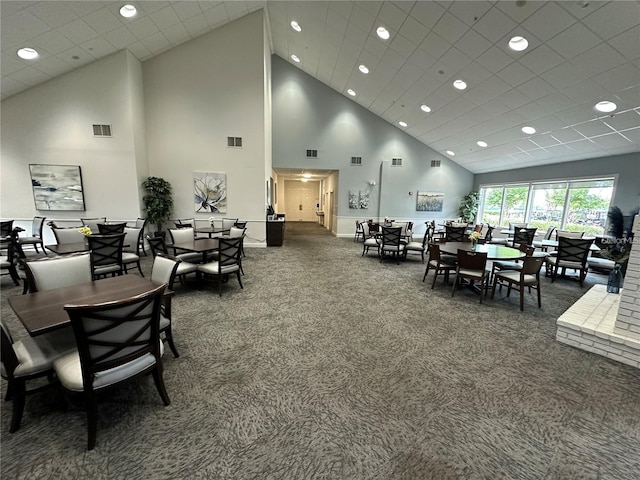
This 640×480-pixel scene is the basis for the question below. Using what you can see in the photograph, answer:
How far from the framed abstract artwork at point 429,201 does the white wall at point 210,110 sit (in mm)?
6755

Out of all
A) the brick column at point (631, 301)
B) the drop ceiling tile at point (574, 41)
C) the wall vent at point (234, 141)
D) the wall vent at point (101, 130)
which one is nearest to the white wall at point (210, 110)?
the wall vent at point (234, 141)

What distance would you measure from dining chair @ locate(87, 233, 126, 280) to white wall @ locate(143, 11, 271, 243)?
383cm

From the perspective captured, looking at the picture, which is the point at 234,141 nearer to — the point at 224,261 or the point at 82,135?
the point at 82,135

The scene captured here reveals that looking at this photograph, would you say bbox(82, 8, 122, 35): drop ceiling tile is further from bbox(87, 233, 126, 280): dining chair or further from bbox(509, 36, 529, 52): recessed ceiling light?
bbox(509, 36, 529, 52): recessed ceiling light

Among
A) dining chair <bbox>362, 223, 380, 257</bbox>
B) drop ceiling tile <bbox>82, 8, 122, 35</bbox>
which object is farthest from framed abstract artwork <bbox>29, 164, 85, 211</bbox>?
dining chair <bbox>362, 223, 380, 257</bbox>

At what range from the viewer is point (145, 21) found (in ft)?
19.0

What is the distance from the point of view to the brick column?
8.20ft

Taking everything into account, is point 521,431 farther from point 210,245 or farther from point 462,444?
point 210,245

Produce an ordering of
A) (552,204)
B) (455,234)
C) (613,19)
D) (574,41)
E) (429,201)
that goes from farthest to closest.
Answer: (429,201) → (552,204) → (455,234) → (574,41) → (613,19)

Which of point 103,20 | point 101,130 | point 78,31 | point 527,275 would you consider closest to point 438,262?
point 527,275

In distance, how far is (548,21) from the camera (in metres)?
3.85

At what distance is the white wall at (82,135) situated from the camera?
639cm

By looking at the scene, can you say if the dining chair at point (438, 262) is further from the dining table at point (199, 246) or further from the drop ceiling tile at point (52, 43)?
the drop ceiling tile at point (52, 43)

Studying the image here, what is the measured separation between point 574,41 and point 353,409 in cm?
599
